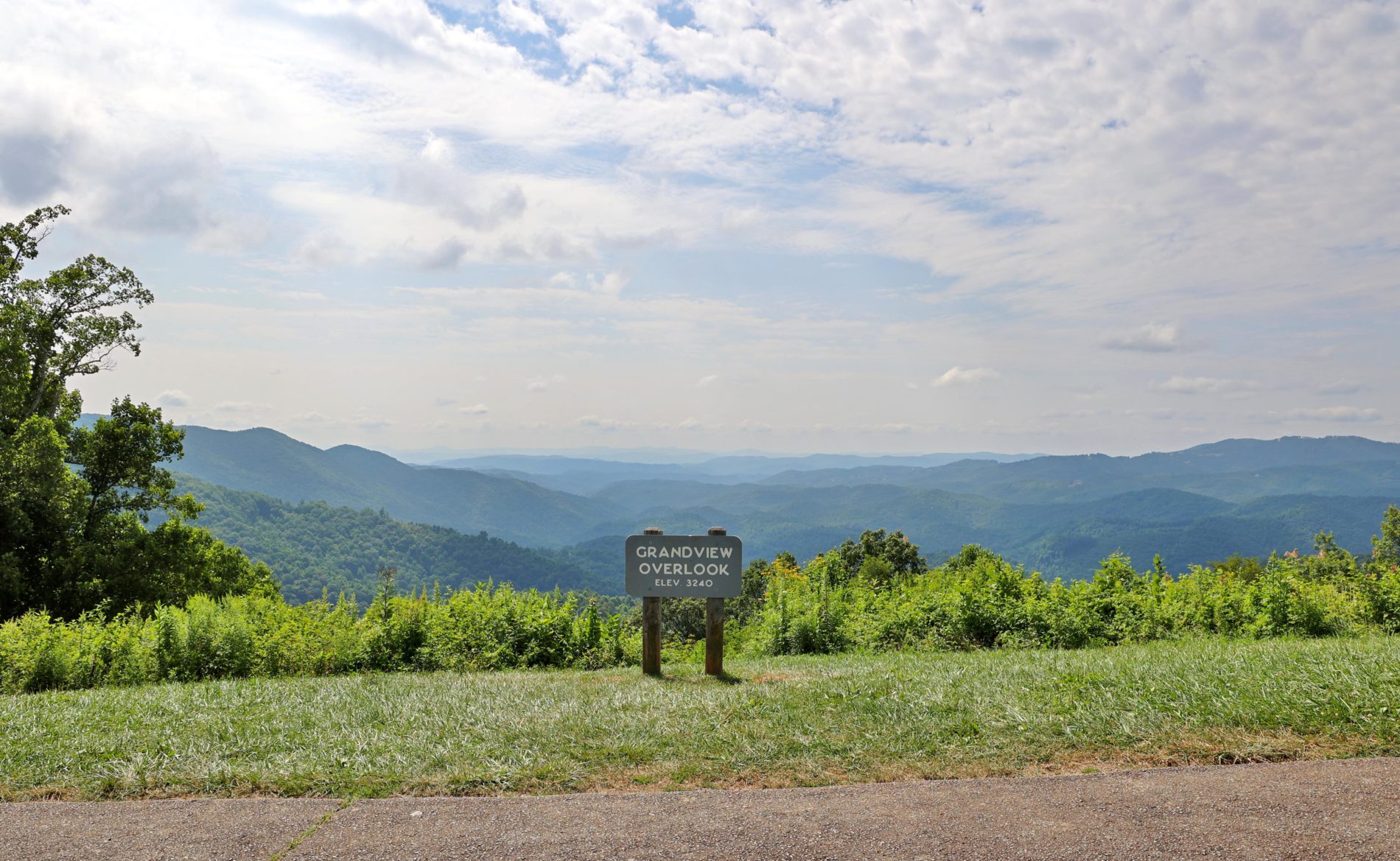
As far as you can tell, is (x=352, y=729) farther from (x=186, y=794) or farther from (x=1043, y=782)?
(x=1043, y=782)

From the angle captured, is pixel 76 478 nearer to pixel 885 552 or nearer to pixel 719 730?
pixel 719 730

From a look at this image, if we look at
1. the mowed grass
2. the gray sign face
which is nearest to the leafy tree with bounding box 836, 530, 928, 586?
the gray sign face

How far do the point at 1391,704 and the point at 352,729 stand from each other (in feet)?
23.4

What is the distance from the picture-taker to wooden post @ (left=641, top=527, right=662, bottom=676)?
8844 millimetres

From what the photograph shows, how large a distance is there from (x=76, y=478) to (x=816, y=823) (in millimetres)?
24744

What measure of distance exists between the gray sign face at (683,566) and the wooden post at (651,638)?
6.8 inches

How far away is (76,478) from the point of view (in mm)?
21672

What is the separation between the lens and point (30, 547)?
68.2ft

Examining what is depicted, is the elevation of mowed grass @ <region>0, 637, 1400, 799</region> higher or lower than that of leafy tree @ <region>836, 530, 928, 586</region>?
higher

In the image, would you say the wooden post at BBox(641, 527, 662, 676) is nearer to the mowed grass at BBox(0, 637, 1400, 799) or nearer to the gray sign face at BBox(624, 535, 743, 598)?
the gray sign face at BBox(624, 535, 743, 598)

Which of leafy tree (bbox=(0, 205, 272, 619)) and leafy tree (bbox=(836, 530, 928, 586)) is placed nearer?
leafy tree (bbox=(0, 205, 272, 619))

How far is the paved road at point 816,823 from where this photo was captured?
147 inches

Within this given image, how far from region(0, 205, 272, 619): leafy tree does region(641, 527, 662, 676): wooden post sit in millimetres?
17471

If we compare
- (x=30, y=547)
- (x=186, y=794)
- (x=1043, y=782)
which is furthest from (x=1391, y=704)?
(x=30, y=547)
